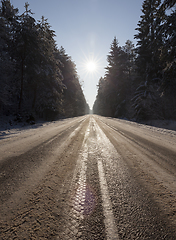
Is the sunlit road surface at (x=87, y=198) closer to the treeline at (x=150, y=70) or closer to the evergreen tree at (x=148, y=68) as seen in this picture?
the treeline at (x=150, y=70)

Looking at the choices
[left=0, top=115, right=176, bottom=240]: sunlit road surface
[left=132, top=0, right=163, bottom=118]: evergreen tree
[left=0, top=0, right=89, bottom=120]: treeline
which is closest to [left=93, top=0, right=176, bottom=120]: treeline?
[left=132, top=0, right=163, bottom=118]: evergreen tree

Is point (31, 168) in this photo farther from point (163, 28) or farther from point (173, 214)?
point (163, 28)

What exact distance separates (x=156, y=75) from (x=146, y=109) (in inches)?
225

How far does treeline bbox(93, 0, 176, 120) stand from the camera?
406 inches

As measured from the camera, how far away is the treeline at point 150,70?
10305 millimetres

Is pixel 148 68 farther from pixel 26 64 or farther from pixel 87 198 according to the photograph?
pixel 87 198

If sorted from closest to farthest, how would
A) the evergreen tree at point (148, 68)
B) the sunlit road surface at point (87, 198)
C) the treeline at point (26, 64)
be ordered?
the sunlit road surface at point (87, 198), the treeline at point (26, 64), the evergreen tree at point (148, 68)

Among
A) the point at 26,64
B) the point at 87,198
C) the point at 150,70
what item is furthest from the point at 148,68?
the point at 87,198

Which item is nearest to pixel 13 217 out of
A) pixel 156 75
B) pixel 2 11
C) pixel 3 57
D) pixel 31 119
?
pixel 31 119

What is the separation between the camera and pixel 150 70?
18188mm

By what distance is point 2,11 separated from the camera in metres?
16.8

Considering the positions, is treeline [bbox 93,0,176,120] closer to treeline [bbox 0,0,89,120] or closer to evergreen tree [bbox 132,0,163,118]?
evergreen tree [bbox 132,0,163,118]

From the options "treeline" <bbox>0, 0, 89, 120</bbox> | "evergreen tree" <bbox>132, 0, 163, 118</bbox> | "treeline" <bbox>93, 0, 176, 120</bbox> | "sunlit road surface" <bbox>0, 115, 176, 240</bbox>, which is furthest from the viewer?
"evergreen tree" <bbox>132, 0, 163, 118</bbox>

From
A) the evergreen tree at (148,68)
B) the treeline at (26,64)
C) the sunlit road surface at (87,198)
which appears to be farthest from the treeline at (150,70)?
the treeline at (26,64)
